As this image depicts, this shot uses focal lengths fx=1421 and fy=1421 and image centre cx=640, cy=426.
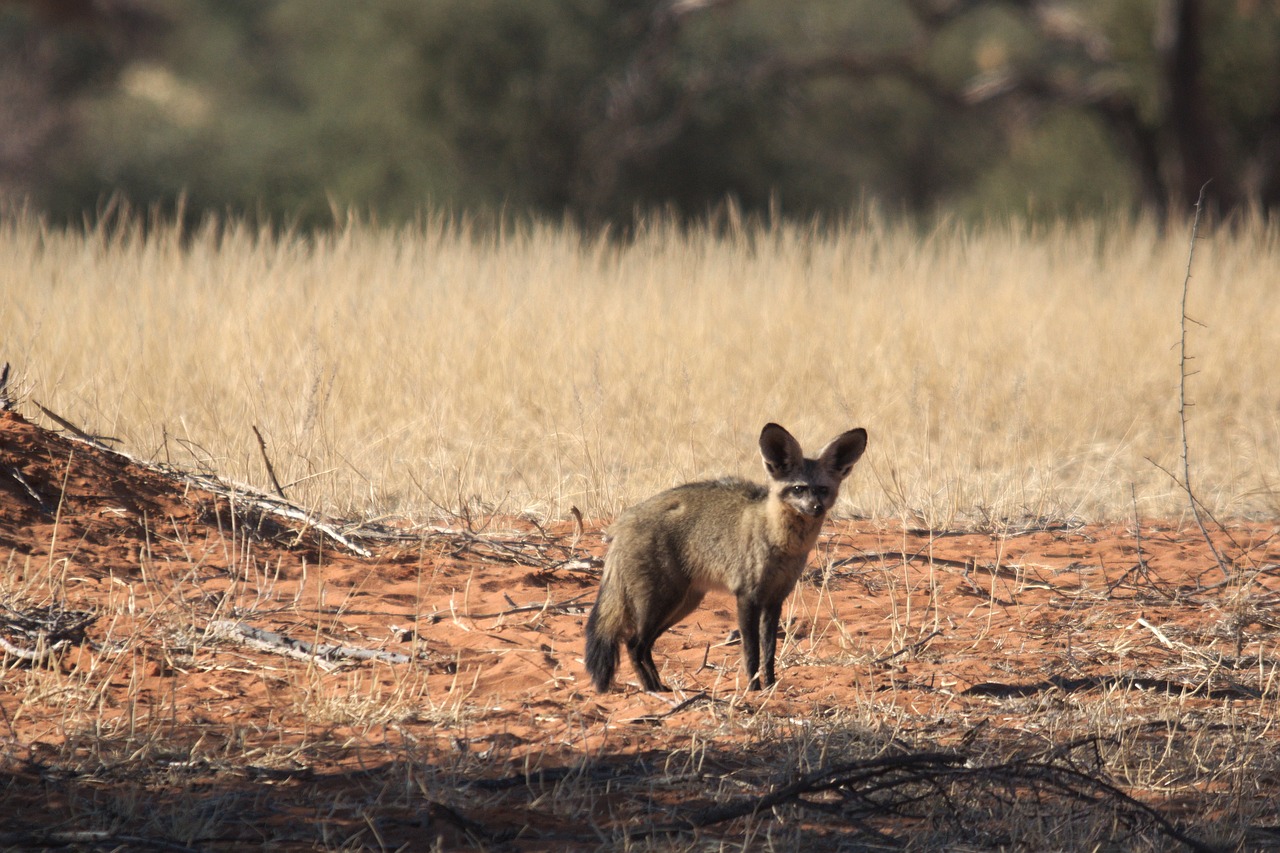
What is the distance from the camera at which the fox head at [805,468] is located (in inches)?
172

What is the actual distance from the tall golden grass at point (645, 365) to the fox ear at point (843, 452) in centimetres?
230

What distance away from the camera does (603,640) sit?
4457 mm

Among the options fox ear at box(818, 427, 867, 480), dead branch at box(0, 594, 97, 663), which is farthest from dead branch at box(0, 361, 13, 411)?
fox ear at box(818, 427, 867, 480)

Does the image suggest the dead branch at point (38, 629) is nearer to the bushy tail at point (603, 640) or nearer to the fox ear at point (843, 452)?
the bushy tail at point (603, 640)

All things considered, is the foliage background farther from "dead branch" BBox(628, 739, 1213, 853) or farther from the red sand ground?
"dead branch" BBox(628, 739, 1213, 853)

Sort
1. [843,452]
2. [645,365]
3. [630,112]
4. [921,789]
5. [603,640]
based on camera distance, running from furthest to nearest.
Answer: [630,112], [645,365], [843,452], [603,640], [921,789]

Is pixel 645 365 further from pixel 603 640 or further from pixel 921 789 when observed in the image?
pixel 921 789

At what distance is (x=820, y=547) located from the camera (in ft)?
20.7

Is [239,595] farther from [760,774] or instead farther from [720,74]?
[720,74]

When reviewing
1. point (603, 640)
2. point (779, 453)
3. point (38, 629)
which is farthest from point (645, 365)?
point (38, 629)

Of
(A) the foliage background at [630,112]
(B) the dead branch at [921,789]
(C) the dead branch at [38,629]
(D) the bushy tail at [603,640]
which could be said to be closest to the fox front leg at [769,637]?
(D) the bushy tail at [603,640]

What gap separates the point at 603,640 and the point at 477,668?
19.1 inches

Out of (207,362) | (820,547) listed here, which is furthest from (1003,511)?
(207,362)

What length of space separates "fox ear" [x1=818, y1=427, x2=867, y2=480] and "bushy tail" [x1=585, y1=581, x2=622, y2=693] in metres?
0.81
